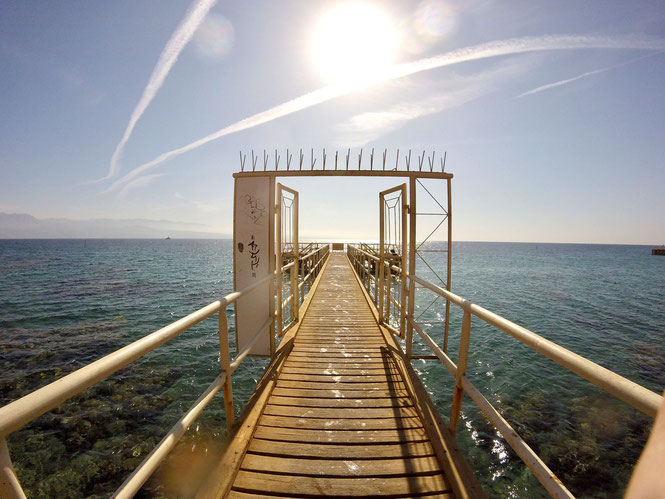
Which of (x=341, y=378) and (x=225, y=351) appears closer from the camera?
(x=225, y=351)

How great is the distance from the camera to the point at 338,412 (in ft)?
10.3

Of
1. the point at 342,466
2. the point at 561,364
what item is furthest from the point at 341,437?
the point at 561,364

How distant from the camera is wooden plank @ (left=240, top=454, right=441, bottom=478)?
7.71 ft

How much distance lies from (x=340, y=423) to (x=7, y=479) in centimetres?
248

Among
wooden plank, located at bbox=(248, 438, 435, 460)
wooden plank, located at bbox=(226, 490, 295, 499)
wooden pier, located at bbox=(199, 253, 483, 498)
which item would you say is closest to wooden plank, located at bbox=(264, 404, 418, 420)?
wooden pier, located at bbox=(199, 253, 483, 498)

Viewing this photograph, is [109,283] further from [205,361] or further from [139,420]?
[139,420]

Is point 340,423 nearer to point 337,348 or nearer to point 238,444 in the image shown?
point 238,444

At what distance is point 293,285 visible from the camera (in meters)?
5.79

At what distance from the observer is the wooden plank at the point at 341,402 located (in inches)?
128

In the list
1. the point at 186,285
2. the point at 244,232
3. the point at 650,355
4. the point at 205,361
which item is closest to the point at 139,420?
the point at 205,361

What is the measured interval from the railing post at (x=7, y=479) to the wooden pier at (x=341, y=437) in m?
1.35

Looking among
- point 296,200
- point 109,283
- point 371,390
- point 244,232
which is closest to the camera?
point 371,390

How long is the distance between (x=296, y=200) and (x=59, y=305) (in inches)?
657

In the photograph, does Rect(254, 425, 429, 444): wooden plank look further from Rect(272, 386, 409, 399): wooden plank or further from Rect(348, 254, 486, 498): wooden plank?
Rect(272, 386, 409, 399): wooden plank
